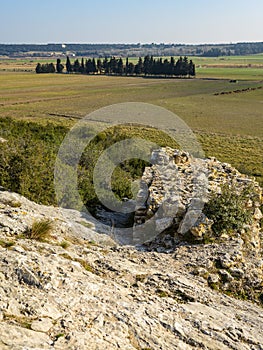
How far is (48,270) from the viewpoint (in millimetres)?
7949

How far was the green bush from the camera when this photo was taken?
12.6 m

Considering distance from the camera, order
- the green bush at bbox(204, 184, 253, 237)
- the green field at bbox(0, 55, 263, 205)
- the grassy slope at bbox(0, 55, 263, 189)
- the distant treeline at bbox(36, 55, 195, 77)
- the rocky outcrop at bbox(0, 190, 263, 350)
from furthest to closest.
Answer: the distant treeline at bbox(36, 55, 195, 77), the grassy slope at bbox(0, 55, 263, 189), the green field at bbox(0, 55, 263, 205), the green bush at bbox(204, 184, 253, 237), the rocky outcrop at bbox(0, 190, 263, 350)

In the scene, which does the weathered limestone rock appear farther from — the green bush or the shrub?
the green bush

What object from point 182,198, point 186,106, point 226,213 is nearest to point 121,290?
point 226,213

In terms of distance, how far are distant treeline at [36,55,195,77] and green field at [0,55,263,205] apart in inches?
850

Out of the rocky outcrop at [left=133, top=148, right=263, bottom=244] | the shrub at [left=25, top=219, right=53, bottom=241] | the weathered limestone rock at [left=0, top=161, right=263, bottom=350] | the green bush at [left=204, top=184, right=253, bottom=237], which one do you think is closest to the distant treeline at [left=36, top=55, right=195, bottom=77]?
the rocky outcrop at [left=133, top=148, right=263, bottom=244]

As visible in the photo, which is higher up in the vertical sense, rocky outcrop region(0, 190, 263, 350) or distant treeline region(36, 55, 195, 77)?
distant treeline region(36, 55, 195, 77)

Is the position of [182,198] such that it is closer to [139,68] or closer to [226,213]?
[226,213]


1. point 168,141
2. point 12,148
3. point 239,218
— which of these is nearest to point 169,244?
point 239,218

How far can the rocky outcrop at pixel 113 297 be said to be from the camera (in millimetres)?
6496

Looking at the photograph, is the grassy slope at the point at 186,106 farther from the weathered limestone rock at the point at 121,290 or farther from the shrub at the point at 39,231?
the shrub at the point at 39,231

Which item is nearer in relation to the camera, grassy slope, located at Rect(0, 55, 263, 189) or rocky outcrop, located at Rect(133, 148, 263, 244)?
rocky outcrop, located at Rect(133, 148, 263, 244)

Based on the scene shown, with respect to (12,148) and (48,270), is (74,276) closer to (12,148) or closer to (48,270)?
(48,270)

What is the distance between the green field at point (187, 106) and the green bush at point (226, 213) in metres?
14.7
